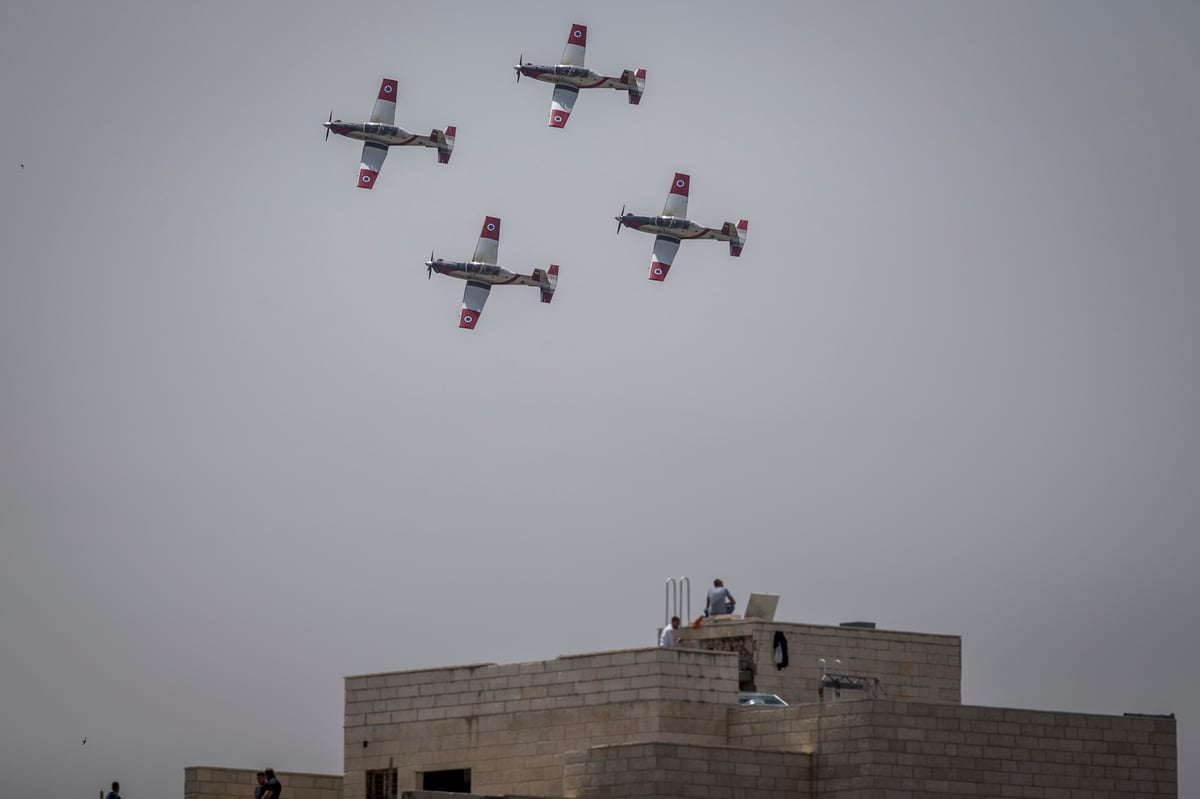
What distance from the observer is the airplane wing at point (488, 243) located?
102 metres

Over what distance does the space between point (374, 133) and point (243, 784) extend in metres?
32.4

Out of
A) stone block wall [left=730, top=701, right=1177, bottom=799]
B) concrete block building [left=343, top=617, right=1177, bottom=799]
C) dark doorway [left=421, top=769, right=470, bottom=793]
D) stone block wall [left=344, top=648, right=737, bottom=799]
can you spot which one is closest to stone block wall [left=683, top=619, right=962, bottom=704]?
concrete block building [left=343, top=617, right=1177, bottom=799]

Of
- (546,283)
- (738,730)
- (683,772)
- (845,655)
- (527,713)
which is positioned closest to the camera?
(683,772)

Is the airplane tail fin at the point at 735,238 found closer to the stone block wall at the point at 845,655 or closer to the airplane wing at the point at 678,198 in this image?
the airplane wing at the point at 678,198

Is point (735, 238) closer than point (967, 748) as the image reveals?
No

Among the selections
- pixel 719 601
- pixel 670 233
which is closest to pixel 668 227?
pixel 670 233

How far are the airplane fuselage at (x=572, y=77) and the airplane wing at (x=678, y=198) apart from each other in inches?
191

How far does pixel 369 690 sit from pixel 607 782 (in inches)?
457

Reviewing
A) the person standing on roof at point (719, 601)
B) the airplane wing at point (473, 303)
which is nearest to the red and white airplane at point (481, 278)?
the airplane wing at point (473, 303)

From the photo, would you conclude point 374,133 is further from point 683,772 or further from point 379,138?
point 683,772

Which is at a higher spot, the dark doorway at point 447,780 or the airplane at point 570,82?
the airplane at point 570,82

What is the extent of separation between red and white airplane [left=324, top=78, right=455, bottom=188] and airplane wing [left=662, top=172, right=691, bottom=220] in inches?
350

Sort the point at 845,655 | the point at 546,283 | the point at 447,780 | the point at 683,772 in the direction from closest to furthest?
the point at 683,772 < the point at 447,780 < the point at 845,655 < the point at 546,283

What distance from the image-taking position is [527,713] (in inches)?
2788
